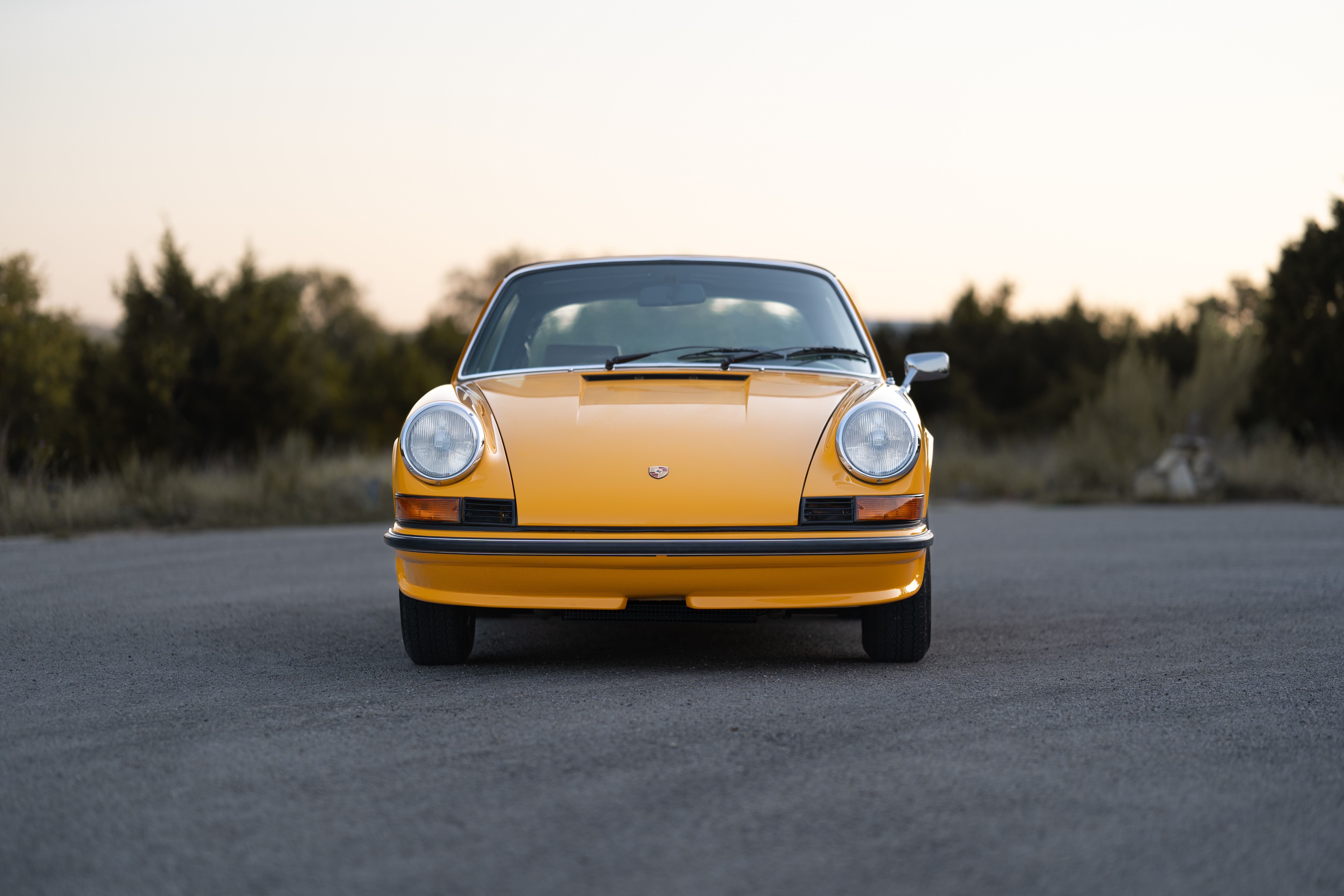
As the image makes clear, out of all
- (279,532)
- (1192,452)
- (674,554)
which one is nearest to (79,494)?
(279,532)

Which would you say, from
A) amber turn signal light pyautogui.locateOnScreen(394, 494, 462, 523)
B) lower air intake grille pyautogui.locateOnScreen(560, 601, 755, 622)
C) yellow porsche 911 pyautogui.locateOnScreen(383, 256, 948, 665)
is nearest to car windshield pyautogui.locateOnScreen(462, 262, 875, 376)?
yellow porsche 911 pyautogui.locateOnScreen(383, 256, 948, 665)

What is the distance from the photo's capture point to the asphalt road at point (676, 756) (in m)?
2.18

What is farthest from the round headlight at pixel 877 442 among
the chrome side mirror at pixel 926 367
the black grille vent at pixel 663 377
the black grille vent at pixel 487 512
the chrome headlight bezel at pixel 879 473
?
the black grille vent at pixel 487 512

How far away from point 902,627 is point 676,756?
1393 mm

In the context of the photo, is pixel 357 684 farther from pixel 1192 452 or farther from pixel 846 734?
pixel 1192 452

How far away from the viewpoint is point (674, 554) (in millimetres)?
3643

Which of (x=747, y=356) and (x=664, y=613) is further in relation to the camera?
(x=747, y=356)

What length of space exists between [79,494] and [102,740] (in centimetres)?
866

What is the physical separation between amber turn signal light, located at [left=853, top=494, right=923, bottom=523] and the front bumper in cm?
5

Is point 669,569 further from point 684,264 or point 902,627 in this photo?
point 684,264

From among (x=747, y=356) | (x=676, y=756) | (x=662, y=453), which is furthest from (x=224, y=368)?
(x=676, y=756)

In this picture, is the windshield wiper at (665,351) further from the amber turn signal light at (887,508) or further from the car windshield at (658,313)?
the amber turn signal light at (887,508)

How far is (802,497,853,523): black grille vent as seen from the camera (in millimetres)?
3730

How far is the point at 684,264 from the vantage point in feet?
16.3
